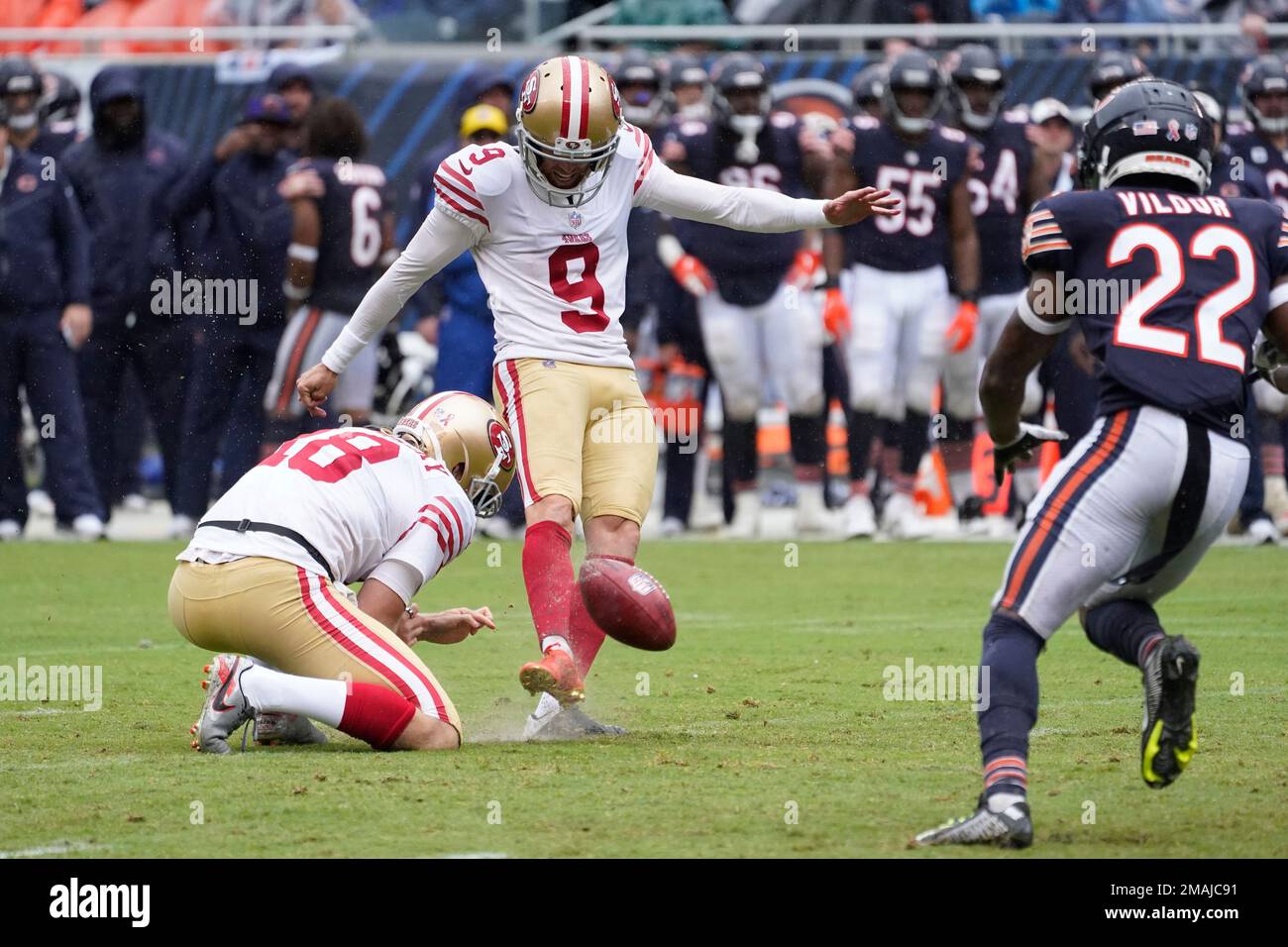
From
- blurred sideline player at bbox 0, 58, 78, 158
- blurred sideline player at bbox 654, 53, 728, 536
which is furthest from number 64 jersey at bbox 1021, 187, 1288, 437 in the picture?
blurred sideline player at bbox 0, 58, 78, 158

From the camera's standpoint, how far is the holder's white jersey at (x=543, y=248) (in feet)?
19.5

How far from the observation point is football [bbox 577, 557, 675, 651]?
18.1 ft

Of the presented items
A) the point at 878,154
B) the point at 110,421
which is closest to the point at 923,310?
the point at 878,154

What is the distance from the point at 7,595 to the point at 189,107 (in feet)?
20.0

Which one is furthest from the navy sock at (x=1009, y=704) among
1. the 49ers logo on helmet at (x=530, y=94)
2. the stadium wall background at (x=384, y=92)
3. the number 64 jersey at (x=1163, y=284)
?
the stadium wall background at (x=384, y=92)

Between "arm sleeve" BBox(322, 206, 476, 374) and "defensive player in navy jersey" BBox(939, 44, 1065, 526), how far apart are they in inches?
250

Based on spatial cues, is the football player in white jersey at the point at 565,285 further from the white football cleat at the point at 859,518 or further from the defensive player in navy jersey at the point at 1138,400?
the white football cleat at the point at 859,518

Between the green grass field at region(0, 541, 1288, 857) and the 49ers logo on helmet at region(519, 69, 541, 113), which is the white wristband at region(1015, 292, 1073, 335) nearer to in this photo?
the green grass field at region(0, 541, 1288, 857)

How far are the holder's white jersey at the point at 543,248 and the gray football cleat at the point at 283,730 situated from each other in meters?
1.21

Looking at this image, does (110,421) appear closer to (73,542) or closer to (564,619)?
Answer: (73,542)

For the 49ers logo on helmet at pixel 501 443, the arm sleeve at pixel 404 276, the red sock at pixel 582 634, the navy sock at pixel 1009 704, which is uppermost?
the arm sleeve at pixel 404 276

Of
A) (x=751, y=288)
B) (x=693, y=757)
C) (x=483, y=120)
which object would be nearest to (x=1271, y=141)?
(x=751, y=288)

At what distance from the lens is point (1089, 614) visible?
467 cm

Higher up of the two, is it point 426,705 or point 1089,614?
point 1089,614
